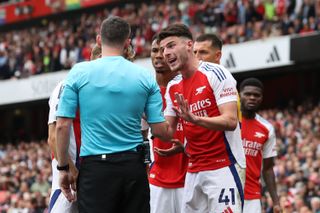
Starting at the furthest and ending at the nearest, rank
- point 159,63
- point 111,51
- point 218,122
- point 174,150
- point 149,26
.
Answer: point 149,26 → point 159,63 → point 174,150 → point 218,122 → point 111,51

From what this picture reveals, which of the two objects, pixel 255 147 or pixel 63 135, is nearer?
pixel 63 135

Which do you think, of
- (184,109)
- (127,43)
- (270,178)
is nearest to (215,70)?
(184,109)

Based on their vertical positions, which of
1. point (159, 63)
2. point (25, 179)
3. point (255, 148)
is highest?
point (159, 63)

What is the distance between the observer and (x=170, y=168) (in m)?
8.41

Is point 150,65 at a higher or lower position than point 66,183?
lower

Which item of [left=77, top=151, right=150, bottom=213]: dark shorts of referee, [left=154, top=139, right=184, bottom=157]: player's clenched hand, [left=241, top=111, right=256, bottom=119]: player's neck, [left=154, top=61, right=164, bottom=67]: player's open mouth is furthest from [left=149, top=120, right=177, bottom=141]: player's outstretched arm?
[left=241, top=111, right=256, bottom=119]: player's neck

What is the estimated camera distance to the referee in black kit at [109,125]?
21.1 feet

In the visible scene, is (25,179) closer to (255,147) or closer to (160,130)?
(255,147)

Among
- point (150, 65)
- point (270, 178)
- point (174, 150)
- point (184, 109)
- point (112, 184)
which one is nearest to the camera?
point (112, 184)

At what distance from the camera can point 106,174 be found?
6422 mm

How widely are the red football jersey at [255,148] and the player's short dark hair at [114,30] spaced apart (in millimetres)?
3491

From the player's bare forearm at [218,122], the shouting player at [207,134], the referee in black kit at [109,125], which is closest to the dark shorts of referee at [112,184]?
the referee in black kit at [109,125]

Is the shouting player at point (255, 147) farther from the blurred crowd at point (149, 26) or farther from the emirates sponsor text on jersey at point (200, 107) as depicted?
the blurred crowd at point (149, 26)

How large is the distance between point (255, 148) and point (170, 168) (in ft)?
5.24
